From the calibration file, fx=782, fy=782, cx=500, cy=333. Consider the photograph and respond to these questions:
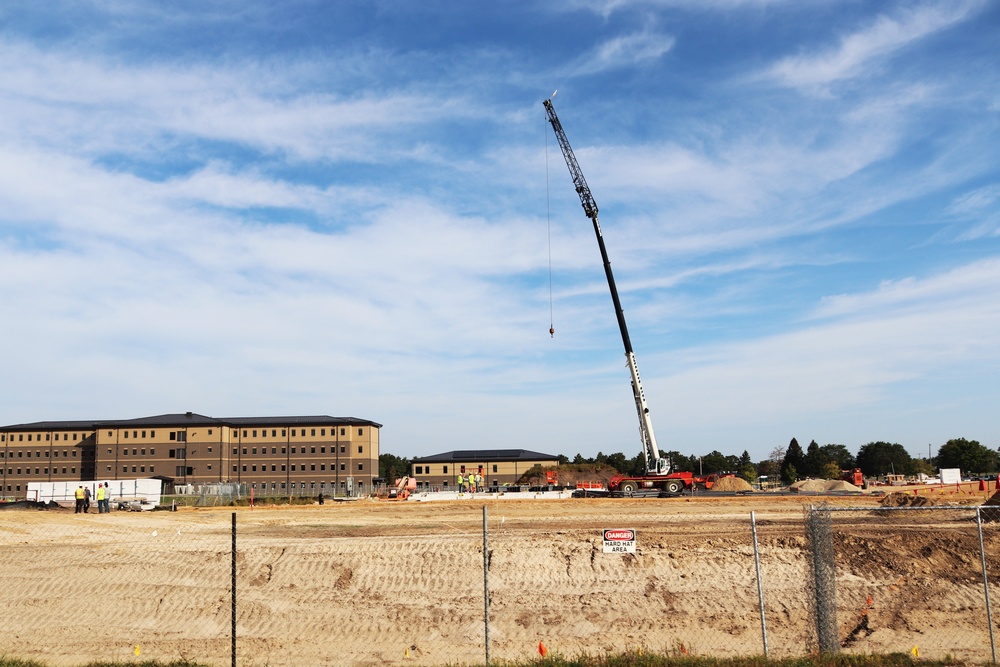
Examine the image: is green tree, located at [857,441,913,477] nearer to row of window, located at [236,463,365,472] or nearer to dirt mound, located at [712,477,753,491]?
dirt mound, located at [712,477,753,491]

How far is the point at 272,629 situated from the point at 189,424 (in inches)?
3463

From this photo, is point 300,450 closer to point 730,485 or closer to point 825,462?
point 730,485

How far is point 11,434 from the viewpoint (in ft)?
336

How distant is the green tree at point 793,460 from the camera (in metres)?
138

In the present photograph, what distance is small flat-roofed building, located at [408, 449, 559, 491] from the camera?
110m

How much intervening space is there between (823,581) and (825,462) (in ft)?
433

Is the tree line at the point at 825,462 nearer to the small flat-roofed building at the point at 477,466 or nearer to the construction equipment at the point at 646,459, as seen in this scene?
the small flat-roofed building at the point at 477,466

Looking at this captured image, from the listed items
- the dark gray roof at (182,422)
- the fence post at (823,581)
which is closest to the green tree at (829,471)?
the dark gray roof at (182,422)

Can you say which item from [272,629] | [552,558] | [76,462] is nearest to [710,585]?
[552,558]

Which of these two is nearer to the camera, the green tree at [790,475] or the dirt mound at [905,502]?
the dirt mound at [905,502]

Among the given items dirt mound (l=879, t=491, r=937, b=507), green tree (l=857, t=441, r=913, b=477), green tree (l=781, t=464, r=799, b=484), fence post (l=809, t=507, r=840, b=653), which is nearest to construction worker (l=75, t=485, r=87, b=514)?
fence post (l=809, t=507, r=840, b=653)

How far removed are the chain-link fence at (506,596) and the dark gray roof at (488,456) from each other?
86602 mm

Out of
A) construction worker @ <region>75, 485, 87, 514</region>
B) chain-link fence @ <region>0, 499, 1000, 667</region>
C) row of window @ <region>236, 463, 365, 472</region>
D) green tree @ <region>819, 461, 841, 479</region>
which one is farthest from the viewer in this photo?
green tree @ <region>819, 461, 841, 479</region>

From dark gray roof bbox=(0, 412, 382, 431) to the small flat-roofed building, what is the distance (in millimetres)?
11751
